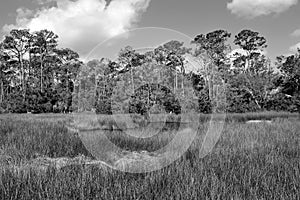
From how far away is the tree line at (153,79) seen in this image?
561 cm

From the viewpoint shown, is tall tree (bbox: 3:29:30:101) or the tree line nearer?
the tree line

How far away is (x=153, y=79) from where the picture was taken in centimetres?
576

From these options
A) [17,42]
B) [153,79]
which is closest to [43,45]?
[17,42]

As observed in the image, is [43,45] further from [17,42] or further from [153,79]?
[153,79]

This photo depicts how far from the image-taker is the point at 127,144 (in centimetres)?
549

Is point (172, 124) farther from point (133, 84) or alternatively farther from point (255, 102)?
point (255, 102)

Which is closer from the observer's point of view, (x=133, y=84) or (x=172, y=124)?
(x=133, y=84)

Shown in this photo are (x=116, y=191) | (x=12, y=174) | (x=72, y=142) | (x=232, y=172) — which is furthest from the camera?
(x=72, y=142)

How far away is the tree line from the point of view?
5613 mm

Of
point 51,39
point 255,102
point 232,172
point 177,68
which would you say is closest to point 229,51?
point 255,102

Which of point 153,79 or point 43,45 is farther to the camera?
point 43,45

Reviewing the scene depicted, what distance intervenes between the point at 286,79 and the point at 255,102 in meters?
3.56

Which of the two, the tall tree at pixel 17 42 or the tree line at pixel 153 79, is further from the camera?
the tall tree at pixel 17 42

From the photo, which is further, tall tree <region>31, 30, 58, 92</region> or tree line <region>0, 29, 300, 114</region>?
tall tree <region>31, 30, 58, 92</region>
